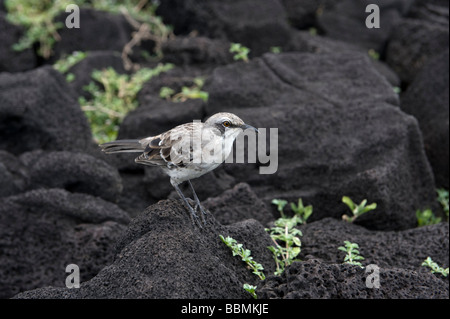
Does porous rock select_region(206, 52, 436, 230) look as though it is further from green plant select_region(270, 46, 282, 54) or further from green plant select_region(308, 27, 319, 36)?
green plant select_region(308, 27, 319, 36)

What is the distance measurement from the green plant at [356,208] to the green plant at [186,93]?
3.07m

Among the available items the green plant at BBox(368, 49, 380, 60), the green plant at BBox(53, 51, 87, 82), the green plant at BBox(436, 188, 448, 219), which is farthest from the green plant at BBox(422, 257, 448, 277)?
the green plant at BBox(53, 51, 87, 82)

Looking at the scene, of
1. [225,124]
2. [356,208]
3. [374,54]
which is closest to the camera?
[225,124]

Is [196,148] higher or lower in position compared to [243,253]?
higher

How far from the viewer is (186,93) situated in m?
8.86

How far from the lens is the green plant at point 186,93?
28.5 ft

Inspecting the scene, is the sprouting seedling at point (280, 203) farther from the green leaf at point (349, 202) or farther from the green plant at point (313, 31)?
the green plant at point (313, 31)

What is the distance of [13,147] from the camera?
24.8ft

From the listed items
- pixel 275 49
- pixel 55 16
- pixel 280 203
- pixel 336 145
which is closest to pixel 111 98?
pixel 55 16

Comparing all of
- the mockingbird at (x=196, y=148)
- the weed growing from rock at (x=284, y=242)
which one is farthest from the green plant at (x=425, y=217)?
the mockingbird at (x=196, y=148)

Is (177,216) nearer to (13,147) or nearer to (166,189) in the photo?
(166,189)

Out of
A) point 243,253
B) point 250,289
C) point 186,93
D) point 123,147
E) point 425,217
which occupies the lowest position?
point 425,217

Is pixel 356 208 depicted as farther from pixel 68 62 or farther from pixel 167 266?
pixel 68 62

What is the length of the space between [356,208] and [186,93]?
3.71m
